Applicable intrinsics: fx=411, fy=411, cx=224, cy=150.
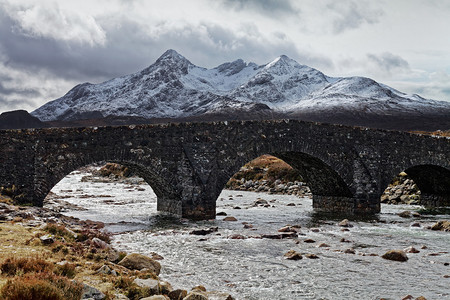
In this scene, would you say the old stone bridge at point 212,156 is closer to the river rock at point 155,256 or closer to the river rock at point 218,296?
the river rock at point 155,256

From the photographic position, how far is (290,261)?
12.4m

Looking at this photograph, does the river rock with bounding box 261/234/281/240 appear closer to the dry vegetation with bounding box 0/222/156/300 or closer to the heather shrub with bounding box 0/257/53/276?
the dry vegetation with bounding box 0/222/156/300

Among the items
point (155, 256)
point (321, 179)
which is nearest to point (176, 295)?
point (155, 256)

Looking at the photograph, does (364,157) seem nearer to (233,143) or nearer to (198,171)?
(233,143)

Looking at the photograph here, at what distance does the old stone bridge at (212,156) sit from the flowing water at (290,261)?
7.61 feet

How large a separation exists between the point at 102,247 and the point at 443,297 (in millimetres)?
8751

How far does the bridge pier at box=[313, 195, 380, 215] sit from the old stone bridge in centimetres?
6

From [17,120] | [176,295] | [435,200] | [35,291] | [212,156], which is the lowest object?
[176,295]

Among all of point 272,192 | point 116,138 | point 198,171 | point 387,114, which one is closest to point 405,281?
point 198,171

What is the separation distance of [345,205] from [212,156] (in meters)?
10.4

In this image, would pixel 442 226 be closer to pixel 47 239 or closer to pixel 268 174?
pixel 47 239

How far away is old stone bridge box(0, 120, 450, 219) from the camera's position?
17609 millimetres

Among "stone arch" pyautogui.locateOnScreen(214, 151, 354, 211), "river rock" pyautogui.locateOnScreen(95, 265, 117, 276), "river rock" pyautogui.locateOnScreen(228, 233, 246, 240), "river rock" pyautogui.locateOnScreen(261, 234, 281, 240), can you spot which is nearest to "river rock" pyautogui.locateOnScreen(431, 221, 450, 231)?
"stone arch" pyautogui.locateOnScreen(214, 151, 354, 211)

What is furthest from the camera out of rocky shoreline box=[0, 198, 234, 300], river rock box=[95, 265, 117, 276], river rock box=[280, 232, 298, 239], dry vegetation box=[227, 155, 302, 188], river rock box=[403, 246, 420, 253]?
dry vegetation box=[227, 155, 302, 188]
